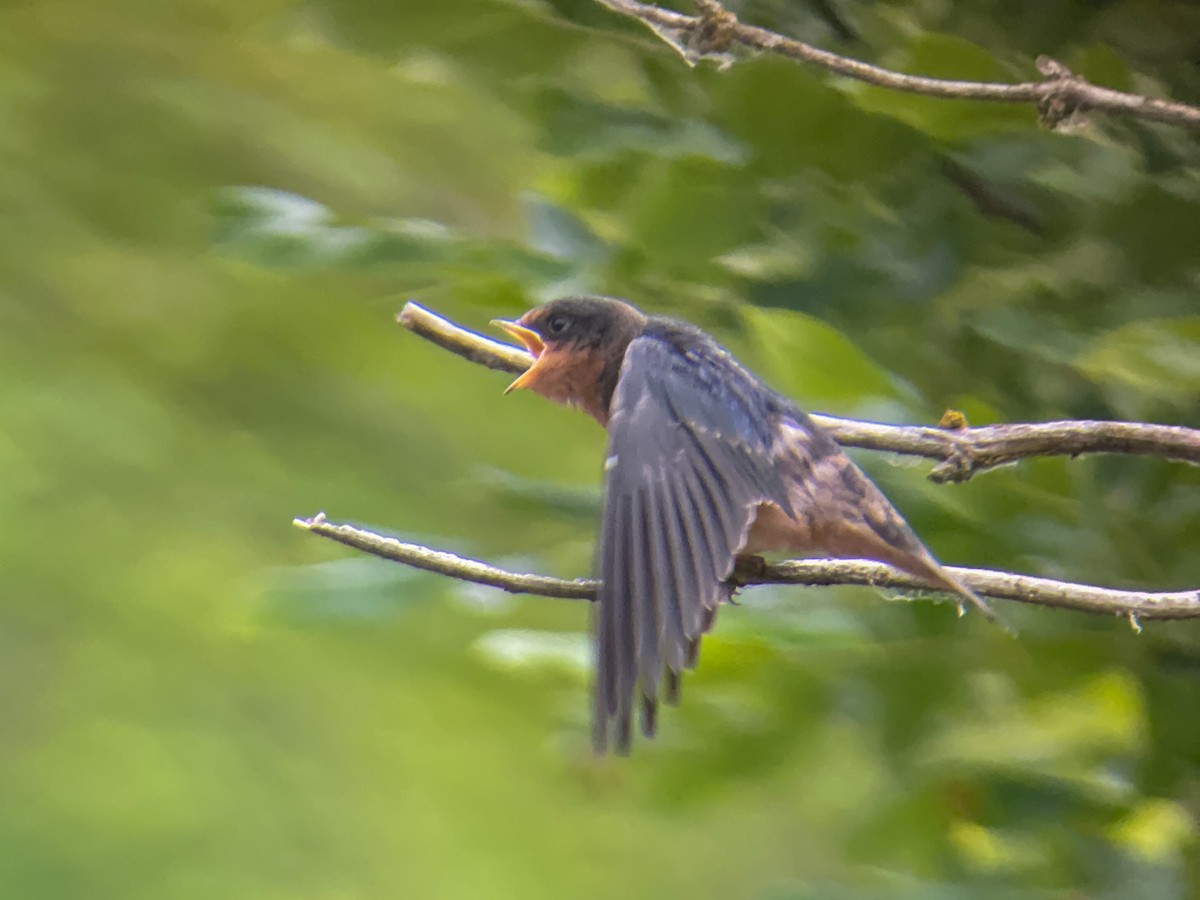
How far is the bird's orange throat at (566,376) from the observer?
2.12 feet

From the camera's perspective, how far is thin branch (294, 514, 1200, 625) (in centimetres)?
53

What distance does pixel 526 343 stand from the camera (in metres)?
0.69

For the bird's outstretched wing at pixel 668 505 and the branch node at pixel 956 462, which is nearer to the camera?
the bird's outstretched wing at pixel 668 505

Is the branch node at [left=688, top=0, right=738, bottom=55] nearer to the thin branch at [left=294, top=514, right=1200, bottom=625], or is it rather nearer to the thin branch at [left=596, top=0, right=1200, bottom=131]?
the thin branch at [left=596, top=0, right=1200, bottom=131]

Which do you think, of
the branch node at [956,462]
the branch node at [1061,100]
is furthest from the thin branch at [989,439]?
the branch node at [1061,100]

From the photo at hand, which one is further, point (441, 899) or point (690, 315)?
point (441, 899)

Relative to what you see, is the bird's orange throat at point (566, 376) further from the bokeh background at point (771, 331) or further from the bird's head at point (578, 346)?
the bokeh background at point (771, 331)

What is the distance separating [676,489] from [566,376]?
141 mm

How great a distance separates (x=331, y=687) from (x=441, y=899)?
28cm

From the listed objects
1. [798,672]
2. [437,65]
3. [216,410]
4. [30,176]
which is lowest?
[798,672]

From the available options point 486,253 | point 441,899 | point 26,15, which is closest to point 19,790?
point 441,899

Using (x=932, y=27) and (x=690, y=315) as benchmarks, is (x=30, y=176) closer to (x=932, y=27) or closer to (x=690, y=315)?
(x=690, y=315)

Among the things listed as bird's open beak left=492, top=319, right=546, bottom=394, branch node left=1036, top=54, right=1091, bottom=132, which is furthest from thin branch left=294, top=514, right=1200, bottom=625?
branch node left=1036, top=54, right=1091, bottom=132

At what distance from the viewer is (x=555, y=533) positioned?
0.96 metres
